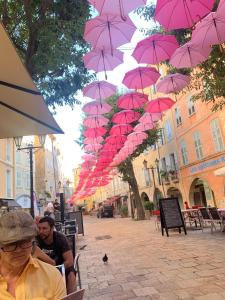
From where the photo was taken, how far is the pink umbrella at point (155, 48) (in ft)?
22.7

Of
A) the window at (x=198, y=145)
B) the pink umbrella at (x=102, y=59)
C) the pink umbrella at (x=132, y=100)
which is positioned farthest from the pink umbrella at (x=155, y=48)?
the window at (x=198, y=145)

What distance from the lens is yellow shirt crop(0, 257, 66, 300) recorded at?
1.81 meters

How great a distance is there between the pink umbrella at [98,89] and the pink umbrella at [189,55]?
2027 mm

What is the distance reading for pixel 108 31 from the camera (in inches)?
241

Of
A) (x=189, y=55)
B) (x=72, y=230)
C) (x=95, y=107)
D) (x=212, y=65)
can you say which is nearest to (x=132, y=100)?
(x=95, y=107)

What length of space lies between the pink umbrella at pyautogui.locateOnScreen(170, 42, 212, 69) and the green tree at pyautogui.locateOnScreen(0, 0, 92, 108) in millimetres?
2174

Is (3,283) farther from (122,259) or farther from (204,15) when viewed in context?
(122,259)

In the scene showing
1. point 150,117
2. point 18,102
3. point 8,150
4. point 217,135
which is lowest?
point 18,102

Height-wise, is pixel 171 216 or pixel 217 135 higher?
pixel 217 135

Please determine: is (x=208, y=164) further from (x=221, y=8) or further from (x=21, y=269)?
(x=21, y=269)

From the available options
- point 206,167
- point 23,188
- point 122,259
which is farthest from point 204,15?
point 23,188

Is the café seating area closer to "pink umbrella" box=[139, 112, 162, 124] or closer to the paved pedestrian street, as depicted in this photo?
the paved pedestrian street

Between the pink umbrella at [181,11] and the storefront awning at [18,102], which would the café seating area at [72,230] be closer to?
the storefront awning at [18,102]

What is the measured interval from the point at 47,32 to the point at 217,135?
16.6m
